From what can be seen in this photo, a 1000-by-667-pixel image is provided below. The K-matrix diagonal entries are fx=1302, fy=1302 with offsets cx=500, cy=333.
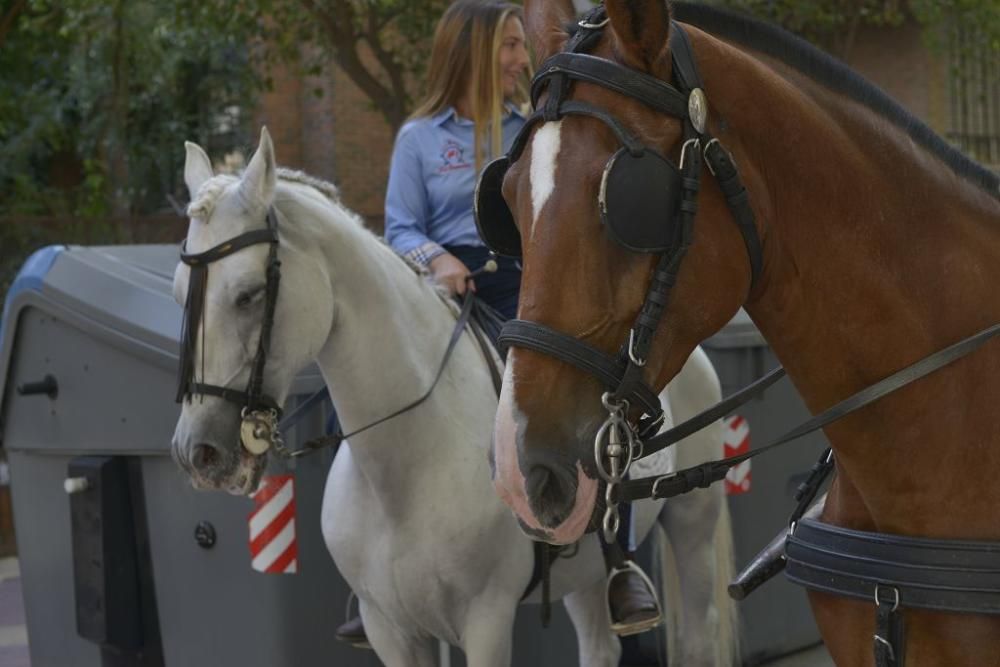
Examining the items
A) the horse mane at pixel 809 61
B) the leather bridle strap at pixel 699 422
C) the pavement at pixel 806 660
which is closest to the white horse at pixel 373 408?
the leather bridle strap at pixel 699 422

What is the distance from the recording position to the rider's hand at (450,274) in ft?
13.3

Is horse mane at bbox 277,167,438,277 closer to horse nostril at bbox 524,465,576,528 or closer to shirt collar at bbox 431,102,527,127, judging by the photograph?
shirt collar at bbox 431,102,527,127

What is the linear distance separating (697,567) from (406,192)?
5.80 ft

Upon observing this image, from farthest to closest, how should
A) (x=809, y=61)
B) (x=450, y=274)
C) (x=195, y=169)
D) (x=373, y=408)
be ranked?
1. (x=450, y=274)
2. (x=195, y=169)
3. (x=373, y=408)
4. (x=809, y=61)

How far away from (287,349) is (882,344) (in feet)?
5.74

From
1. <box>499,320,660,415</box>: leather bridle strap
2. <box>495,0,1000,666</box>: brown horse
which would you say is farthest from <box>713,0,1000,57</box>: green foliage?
<box>499,320,660,415</box>: leather bridle strap

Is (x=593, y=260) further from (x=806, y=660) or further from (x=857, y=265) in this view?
(x=806, y=660)

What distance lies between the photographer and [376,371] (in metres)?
3.65

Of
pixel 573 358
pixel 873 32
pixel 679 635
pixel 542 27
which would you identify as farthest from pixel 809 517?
pixel 873 32

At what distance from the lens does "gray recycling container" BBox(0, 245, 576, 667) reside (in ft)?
15.0

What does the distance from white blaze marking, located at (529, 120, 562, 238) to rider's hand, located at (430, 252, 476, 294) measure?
199 centimetres

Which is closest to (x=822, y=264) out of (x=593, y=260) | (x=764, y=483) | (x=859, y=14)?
(x=593, y=260)

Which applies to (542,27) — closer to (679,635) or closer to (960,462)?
(960,462)

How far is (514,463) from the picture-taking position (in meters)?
1.95
